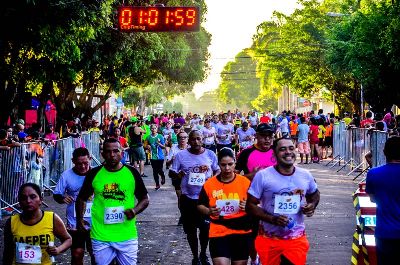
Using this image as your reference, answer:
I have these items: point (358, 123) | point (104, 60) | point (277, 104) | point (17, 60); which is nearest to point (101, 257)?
point (17, 60)

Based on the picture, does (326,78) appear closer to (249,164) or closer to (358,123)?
(358,123)

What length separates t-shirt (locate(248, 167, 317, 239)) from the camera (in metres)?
7.35

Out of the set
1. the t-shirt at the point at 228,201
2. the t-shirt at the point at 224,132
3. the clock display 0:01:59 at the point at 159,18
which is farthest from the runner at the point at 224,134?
the t-shirt at the point at 228,201

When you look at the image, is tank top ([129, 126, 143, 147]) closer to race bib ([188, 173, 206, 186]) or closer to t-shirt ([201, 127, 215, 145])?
t-shirt ([201, 127, 215, 145])

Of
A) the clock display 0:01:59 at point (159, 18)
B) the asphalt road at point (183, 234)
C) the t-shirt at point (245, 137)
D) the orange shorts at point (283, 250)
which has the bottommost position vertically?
the asphalt road at point (183, 234)

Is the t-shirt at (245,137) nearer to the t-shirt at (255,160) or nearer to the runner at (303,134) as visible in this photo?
the runner at (303,134)

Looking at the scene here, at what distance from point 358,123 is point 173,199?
34.0 ft

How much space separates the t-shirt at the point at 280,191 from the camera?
7348 mm

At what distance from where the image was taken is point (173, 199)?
19.4 metres

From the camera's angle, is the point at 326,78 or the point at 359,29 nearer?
the point at 359,29

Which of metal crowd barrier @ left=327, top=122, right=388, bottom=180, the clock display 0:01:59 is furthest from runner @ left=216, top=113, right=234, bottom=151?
metal crowd barrier @ left=327, top=122, right=388, bottom=180

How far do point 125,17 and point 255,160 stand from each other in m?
14.6

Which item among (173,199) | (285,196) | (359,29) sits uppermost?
(359,29)

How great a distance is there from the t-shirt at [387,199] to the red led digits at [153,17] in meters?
17.2
